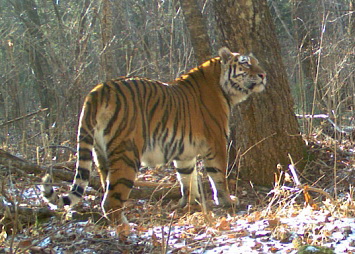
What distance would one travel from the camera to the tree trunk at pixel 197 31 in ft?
25.7

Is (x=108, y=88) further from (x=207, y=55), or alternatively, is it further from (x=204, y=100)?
(x=207, y=55)

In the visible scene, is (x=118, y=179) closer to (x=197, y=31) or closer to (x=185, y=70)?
(x=197, y=31)

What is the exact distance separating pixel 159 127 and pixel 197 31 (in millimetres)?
2826

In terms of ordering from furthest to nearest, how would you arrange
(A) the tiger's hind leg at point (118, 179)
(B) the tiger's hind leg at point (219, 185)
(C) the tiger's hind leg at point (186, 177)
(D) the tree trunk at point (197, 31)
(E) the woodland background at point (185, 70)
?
(D) the tree trunk at point (197, 31), (E) the woodland background at point (185, 70), (C) the tiger's hind leg at point (186, 177), (B) the tiger's hind leg at point (219, 185), (A) the tiger's hind leg at point (118, 179)

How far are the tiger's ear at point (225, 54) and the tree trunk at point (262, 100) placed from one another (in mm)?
541

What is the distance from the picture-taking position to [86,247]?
3697mm

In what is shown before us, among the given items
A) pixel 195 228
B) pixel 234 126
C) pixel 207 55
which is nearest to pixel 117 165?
pixel 195 228

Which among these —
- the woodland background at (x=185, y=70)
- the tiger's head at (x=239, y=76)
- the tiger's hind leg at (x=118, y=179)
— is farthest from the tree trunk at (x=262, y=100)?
the tiger's hind leg at (x=118, y=179)

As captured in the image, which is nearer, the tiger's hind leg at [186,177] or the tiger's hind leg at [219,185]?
the tiger's hind leg at [219,185]

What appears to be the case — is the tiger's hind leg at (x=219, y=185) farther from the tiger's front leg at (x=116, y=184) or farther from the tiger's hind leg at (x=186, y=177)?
the tiger's front leg at (x=116, y=184)

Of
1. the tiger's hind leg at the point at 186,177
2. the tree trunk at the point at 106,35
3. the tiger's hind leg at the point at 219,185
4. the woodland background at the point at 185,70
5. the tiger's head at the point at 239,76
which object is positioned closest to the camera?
the tiger's hind leg at the point at 219,185

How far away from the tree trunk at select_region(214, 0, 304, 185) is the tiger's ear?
21.3 inches

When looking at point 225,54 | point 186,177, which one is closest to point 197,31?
point 225,54

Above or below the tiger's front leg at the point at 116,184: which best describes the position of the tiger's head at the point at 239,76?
above
